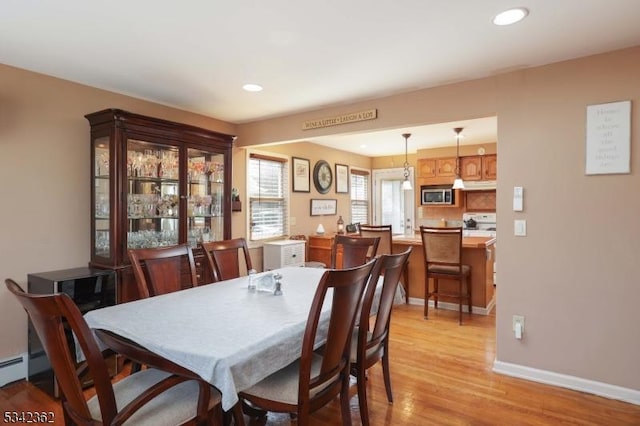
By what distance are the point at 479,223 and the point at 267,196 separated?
3796 millimetres

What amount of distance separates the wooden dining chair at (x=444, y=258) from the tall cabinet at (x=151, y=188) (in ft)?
7.47

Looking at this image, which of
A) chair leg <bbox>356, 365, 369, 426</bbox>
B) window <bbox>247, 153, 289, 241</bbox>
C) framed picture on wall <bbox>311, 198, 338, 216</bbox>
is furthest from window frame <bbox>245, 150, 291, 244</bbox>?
chair leg <bbox>356, 365, 369, 426</bbox>

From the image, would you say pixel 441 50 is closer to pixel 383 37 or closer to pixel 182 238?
pixel 383 37

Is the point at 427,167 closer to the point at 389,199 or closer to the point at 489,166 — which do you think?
the point at 489,166

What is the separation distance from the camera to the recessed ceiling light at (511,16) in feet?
6.43

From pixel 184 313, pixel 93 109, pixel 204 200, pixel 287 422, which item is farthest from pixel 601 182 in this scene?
pixel 93 109

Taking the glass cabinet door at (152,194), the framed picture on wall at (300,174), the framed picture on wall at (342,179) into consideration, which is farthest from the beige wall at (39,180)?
the framed picture on wall at (342,179)

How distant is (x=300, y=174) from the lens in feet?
18.3

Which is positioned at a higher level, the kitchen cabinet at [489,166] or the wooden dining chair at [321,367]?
the kitchen cabinet at [489,166]

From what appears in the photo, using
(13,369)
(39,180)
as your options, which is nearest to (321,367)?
(13,369)

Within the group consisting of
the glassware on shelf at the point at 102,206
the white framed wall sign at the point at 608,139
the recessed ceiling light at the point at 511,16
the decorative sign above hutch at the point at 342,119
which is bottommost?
the glassware on shelf at the point at 102,206

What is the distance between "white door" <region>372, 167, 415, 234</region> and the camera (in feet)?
24.6

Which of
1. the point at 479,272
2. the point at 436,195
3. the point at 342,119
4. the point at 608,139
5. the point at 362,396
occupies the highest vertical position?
the point at 342,119

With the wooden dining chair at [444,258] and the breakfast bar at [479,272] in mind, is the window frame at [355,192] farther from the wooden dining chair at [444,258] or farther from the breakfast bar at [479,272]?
the wooden dining chair at [444,258]
